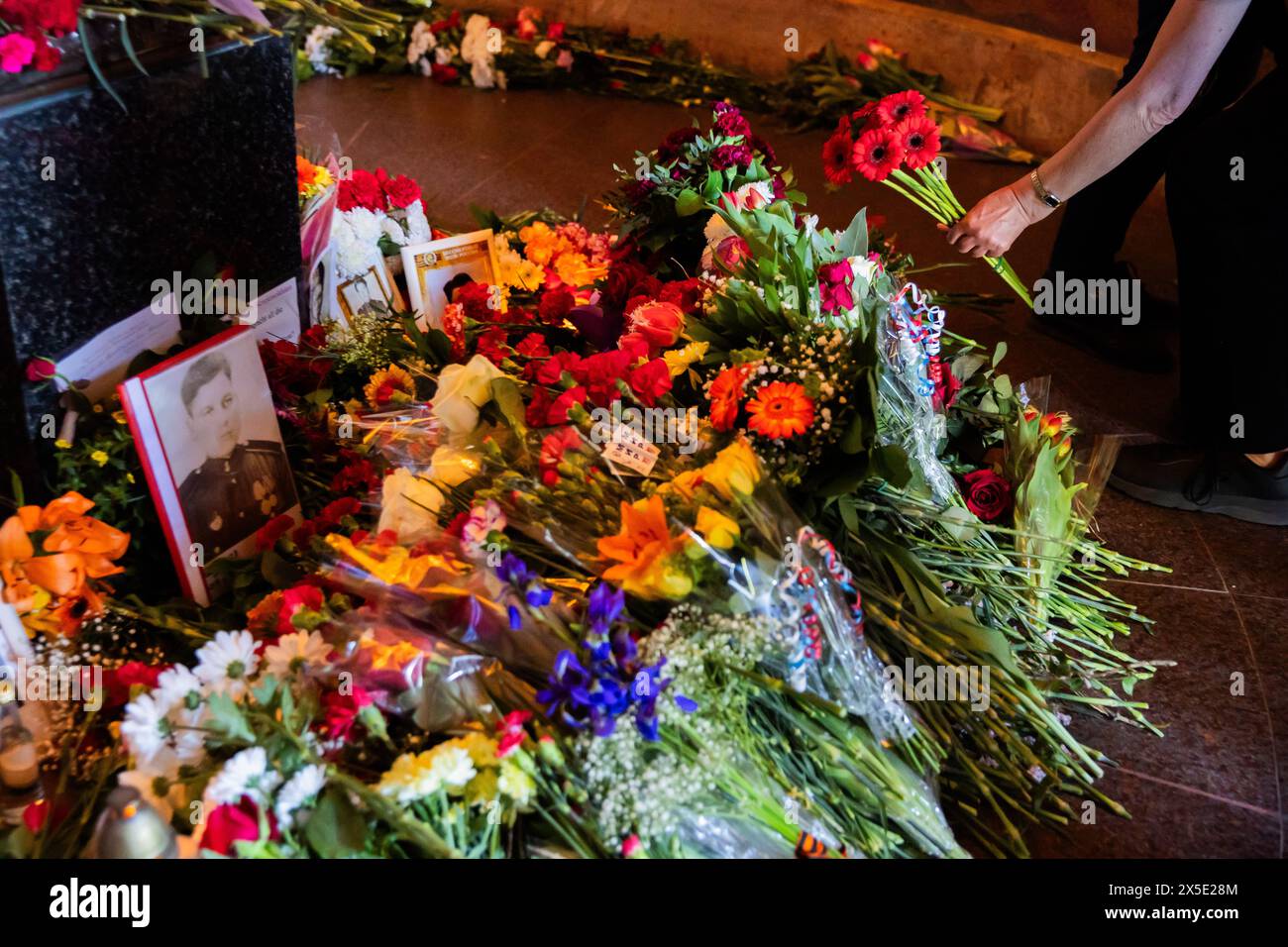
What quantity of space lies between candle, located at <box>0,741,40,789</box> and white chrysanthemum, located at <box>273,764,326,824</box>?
0.49 m

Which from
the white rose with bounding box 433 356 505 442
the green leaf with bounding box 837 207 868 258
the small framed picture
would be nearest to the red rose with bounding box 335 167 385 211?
the small framed picture

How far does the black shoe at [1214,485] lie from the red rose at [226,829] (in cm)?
187

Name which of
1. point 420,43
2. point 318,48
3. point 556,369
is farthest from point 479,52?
point 556,369

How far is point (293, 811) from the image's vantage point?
110cm

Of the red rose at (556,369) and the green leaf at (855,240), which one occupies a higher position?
the green leaf at (855,240)

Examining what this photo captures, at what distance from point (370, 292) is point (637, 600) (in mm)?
A: 1382

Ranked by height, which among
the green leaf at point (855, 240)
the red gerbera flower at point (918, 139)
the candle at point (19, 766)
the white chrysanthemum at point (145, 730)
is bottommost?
the candle at point (19, 766)

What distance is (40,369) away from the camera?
165 cm

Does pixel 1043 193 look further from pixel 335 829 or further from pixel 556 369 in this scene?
pixel 335 829

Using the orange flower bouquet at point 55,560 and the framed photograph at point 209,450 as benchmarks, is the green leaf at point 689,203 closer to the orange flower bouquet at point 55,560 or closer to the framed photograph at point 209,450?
the framed photograph at point 209,450

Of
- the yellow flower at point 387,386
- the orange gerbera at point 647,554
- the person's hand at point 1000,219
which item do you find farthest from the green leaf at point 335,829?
the person's hand at point 1000,219

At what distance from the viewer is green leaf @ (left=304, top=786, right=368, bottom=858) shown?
108cm

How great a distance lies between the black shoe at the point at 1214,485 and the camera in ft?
7.25

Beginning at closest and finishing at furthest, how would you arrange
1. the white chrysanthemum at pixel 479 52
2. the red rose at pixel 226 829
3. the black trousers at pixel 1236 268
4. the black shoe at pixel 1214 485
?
the red rose at pixel 226 829, the black trousers at pixel 1236 268, the black shoe at pixel 1214 485, the white chrysanthemum at pixel 479 52
